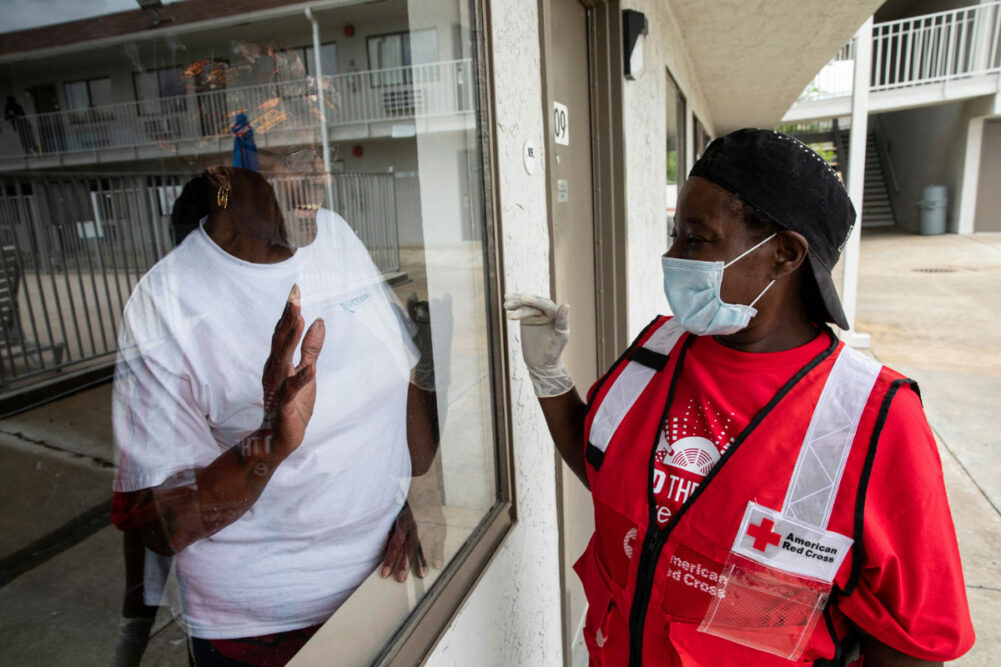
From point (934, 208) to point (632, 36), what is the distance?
19.4m

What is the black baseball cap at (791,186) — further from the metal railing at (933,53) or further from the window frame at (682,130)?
the metal railing at (933,53)

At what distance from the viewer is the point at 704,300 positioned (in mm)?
1264

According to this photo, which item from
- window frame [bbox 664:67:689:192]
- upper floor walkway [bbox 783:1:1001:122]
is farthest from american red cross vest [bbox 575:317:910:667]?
upper floor walkway [bbox 783:1:1001:122]

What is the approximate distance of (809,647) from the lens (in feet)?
3.79

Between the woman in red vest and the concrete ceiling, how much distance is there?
3.84 metres

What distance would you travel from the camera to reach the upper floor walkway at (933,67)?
51.1 ft

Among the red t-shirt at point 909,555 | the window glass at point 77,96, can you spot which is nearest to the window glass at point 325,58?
the window glass at point 77,96

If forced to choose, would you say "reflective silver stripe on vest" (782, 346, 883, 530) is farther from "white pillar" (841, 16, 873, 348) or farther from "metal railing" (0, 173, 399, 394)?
"white pillar" (841, 16, 873, 348)

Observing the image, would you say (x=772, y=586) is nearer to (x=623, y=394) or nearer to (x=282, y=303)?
(x=623, y=394)

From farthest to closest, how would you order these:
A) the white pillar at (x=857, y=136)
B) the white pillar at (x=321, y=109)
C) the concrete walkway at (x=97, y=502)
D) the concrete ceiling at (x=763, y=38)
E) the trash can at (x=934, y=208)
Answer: the trash can at (x=934, y=208) < the white pillar at (x=857, y=136) < the concrete ceiling at (x=763, y=38) < the concrete walkway at (x=97, y=502) < the white pillar at (x=321, y=109)

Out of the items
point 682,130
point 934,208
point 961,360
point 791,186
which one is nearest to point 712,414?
point 791,186

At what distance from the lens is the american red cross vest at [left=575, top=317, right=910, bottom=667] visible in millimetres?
1089

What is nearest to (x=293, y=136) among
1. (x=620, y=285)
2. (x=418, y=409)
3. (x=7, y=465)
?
(x=418, y=409)

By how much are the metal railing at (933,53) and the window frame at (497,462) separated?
1672cm
